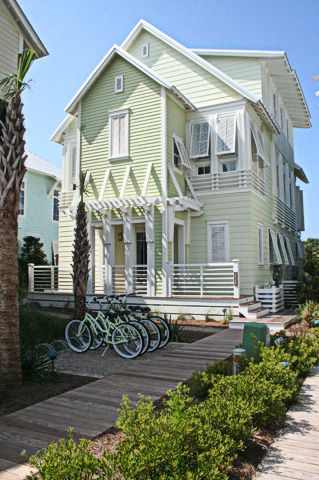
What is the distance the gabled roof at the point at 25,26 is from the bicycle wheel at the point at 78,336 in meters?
8.79

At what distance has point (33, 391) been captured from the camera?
5.97 metres

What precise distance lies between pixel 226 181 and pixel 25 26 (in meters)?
8.87

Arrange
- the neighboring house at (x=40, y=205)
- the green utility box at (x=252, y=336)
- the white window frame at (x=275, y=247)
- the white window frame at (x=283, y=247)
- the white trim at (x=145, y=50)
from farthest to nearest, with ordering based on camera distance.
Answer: the neighboring house at (x=40, y=205) < the white window frame at (x=283, y=247) < the white window frame at (x=275, y=247) < the white trim at (x=145, y=50) < the green utility box at (x=252, y=336)

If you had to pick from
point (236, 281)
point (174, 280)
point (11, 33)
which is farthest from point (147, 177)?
point (11, 33)

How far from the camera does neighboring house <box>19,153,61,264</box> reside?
23.9 m

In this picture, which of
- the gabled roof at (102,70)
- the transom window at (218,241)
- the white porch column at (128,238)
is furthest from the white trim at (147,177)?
the transom window at (218,241)

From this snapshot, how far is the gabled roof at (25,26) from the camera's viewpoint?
1149 cm

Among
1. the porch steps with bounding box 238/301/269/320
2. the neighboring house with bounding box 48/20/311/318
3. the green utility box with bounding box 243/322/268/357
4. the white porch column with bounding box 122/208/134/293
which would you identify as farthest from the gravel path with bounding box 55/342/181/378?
the white porch column with bounding box 122/208/134/293

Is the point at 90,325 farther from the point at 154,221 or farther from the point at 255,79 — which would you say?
the point at 255,79

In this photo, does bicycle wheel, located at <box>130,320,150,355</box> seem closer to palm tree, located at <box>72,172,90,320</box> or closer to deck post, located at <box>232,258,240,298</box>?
palm tree, located at <box>72,172,90,320</box>

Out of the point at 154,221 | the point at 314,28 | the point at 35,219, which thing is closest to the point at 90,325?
the point at 154,221

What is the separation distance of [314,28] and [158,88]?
725cm

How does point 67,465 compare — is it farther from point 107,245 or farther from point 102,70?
point 102,70

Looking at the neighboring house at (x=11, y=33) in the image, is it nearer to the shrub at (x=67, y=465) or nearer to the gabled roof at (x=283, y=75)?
the gabled roof at (x=283, y=75)
